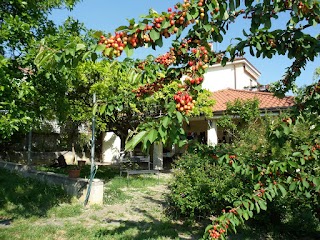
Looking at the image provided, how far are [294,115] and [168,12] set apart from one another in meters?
1.59

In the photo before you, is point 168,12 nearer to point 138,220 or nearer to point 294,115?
point 294,115

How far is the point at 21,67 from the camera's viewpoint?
5.64 meters

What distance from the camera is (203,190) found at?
613 cm

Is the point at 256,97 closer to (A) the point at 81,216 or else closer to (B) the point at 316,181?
(A) the point at 81,216

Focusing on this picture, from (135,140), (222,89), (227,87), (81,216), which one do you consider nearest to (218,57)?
(135,140)

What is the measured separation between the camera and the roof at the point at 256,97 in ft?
42.9

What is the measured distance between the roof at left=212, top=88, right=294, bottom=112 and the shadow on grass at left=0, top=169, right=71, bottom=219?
8.54 metres

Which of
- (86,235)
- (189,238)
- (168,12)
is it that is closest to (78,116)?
(86,235)

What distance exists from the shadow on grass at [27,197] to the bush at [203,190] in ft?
9.69

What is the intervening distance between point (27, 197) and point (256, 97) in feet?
38.1

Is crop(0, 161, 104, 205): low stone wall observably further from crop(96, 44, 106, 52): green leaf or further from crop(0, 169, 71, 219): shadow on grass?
crop(96, 44, 106, 52): green leaf

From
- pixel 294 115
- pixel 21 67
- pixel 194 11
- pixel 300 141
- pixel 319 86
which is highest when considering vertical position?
pixel 21 67

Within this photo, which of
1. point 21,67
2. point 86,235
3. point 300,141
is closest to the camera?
point 300,141

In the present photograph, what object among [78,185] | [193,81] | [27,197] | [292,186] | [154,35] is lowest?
[27,197]
